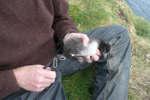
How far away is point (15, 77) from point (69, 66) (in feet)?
2.99

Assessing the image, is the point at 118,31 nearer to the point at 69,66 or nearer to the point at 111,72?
the point at 111,72

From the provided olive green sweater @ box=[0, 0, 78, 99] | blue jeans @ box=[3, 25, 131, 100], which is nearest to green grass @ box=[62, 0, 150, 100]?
blue jeans @ box=[3, 25, 131, 100]

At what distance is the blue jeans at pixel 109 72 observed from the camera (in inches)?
61.8

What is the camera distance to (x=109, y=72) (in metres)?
1.91

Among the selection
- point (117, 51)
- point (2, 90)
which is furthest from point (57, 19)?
point (2, 90)

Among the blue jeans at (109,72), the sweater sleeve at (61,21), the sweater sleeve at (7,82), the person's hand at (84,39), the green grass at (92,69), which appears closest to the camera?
the sweater sleeve at (7,82)

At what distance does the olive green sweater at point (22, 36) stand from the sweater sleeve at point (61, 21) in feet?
0.61

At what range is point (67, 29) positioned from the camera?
1.80 metres

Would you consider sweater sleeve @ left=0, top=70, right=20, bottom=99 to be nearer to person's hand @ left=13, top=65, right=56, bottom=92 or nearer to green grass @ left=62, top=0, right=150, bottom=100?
person's hand @ left=13, top=65, right=56, bottom=92

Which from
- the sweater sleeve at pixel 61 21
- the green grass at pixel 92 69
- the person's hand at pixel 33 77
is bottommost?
the green grass at pixel 92 69

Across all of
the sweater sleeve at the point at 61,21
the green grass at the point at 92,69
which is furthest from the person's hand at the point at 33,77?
the green grass at the point at 92,69

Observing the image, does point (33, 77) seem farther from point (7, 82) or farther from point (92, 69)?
point (92, 69)

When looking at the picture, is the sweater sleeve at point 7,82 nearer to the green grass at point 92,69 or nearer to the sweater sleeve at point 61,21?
the sweater sleeve at point 61,21

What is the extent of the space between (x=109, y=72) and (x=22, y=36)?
1.22 m
